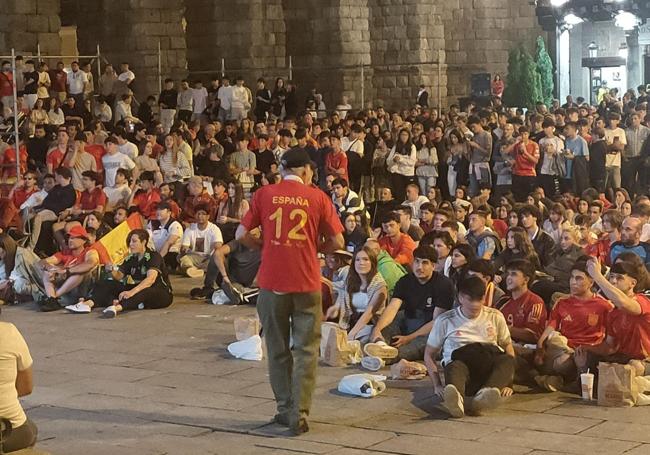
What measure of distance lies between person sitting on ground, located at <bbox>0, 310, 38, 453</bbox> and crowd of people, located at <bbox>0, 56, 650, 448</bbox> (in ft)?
7.64

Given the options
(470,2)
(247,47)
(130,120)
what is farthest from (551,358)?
(470,2)

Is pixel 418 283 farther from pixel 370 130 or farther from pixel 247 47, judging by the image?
pixel 247 47

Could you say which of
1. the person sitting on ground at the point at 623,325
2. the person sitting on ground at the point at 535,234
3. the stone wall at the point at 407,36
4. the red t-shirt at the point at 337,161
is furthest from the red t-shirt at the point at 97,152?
the stone wall at the point at 407,36

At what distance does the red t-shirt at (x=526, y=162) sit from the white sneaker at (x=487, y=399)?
10760 millimetres

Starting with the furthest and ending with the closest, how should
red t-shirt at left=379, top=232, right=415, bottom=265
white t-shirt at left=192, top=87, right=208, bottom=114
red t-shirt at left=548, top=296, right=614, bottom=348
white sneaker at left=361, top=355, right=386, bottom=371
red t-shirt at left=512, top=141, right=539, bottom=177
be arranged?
white t-shirt at left=192, top=87, right=208, bottom=114, red t-shirt at left=512, top=141, right=539, bottom=177, red t-shirt at left=379, top=232, right=415, bottom=265, white sneaker at left=361, top=355, right=386, bottom=371, red t-shirt at left=548, top=296, right=614, bottom=348

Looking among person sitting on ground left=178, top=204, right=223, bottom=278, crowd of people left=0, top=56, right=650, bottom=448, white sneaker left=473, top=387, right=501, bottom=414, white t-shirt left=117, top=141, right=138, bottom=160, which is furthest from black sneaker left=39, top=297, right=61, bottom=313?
white sneaker left=473, top=387, right=501, bottom=414

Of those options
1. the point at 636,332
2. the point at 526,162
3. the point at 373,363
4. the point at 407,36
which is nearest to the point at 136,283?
the point at 373,363

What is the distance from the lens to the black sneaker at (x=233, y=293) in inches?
589

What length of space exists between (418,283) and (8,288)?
5777mm

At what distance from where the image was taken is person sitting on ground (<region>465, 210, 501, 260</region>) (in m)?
13.6

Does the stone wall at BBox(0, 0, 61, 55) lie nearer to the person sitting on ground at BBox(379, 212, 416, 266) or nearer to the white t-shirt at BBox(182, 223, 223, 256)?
the white t-shirt at BBox(182, 223, 223, 256)

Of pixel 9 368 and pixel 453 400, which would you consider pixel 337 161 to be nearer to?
pixel 453 400

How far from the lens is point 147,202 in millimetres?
18719

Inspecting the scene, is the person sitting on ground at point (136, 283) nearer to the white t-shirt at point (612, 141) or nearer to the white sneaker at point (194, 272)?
the white sneaker at point (194, 272)
